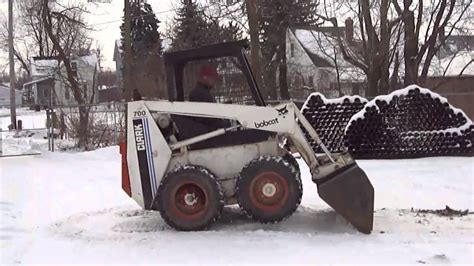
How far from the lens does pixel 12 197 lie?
9539mm

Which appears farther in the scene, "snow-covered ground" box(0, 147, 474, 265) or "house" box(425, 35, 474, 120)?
"house" box(425, 35, 474, 120)

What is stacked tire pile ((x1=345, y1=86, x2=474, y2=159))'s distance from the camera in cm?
1373

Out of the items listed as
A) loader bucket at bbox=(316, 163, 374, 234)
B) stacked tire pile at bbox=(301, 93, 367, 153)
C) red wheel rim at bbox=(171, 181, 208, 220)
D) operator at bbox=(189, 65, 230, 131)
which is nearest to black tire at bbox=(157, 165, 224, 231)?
red wheel rim at bbox=(171, 181, 208, 220)

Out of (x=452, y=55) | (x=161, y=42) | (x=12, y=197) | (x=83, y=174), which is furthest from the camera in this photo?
(x=161, y=42)

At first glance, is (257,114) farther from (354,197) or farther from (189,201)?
(354,197)

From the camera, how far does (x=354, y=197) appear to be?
6680mm

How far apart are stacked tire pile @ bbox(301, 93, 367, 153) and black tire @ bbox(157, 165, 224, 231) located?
793 cm

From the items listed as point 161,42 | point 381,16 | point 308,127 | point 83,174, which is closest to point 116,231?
point 308,127

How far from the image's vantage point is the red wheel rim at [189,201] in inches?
274

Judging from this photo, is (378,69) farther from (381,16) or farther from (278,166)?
(278,166)

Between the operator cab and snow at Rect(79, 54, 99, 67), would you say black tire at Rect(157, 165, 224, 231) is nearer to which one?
the operator cab

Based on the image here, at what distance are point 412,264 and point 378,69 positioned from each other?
60.0ft

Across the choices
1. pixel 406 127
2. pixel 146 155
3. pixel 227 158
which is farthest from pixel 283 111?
pixel 406 127

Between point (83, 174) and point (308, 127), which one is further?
point (83, 174)
